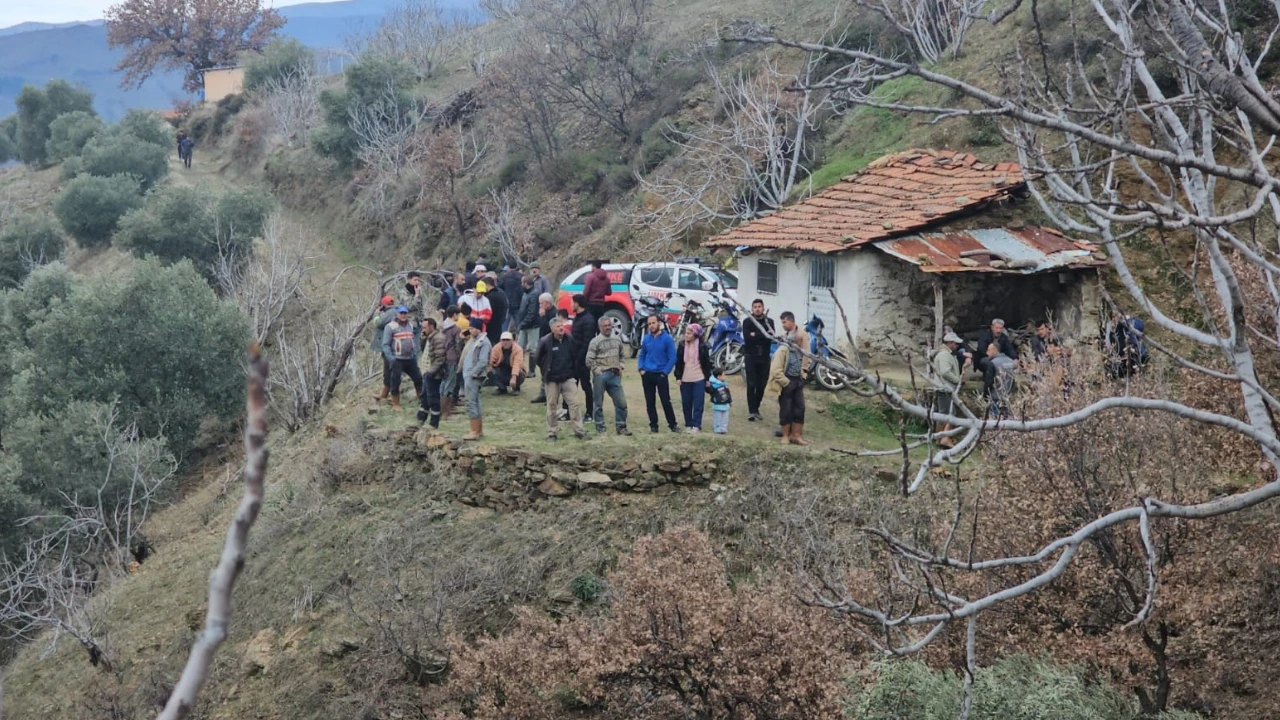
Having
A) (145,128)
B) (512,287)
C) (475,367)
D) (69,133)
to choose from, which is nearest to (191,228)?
(145,128)

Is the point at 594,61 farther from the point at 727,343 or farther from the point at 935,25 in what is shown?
the point at 727,343

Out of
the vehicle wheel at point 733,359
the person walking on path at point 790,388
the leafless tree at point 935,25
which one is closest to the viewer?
the person walking on path at point 790,388

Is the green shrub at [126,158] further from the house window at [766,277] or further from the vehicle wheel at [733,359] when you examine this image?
the vehicle wheel at [733,359]

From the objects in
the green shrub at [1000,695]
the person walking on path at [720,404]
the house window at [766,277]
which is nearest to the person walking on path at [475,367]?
the person walking on path at [720,404]

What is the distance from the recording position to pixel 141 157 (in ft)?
151

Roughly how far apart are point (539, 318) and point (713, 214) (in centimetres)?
1036

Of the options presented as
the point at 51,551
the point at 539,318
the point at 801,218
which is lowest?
the point at 51,551

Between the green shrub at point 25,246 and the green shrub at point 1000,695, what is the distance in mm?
36535

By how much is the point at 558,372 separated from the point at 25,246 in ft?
108

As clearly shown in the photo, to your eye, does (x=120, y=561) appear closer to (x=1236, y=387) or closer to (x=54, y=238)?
(x=1236, y=387)

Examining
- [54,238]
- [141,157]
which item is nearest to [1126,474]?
[54,238]

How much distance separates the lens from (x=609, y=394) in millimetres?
14164

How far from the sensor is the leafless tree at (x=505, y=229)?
3142 centimetres

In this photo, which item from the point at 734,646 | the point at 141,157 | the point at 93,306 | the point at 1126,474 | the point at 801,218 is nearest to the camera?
the point at 1126,474
